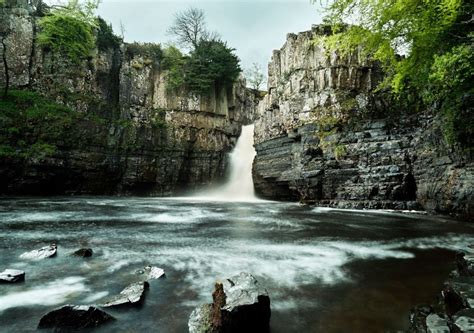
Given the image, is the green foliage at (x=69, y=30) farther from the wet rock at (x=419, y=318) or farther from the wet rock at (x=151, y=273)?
the wet rock at (x=419, y=318)

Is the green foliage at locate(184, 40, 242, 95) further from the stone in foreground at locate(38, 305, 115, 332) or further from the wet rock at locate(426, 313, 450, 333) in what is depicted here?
the wet rock at locate(426, 313, 450, 333)

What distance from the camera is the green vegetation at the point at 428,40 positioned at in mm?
6926

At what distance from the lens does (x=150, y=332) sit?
106 inches

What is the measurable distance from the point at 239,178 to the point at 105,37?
15.7 metres

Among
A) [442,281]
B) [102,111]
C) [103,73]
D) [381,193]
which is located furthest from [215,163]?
[442,281]

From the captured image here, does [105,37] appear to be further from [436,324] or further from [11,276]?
[436,324]

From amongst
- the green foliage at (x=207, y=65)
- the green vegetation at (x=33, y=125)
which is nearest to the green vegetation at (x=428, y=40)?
the green foliage at (x=207, y=65)

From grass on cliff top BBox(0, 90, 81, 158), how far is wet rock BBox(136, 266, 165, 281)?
17117 millimetres

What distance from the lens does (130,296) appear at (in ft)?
10.7

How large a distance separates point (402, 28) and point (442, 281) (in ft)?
23.1

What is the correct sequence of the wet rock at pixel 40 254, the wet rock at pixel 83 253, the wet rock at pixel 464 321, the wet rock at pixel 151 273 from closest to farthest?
the wet rock at pixel 464 321
the wet rock at pixel 151 273
the wet rock at pixel 40 254
the wet rock at pixel 83 253

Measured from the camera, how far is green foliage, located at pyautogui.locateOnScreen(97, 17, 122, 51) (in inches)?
888

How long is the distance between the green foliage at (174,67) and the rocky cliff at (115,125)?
1.91 feet

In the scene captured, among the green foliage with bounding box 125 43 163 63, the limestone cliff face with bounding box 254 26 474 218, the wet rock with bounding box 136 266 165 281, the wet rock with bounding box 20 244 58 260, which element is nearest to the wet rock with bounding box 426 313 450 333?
the wet rock with bounding box 136 266 165 281
